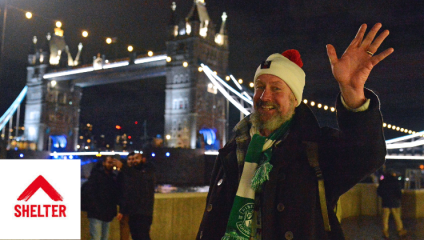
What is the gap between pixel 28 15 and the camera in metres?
9.31

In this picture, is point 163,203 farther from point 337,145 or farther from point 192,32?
point 192,32

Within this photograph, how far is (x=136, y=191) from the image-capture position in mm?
4867

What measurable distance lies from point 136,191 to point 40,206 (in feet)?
9.49

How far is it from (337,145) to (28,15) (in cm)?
910

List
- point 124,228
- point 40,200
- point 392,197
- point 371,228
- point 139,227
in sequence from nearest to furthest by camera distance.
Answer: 1. point 40,200
2. point 139,227
3. point 124,228
4. point 392,197
5. point 371,228

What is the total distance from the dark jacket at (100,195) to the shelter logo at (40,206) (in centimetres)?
278

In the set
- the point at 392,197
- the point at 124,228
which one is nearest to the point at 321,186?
the point at 124,228

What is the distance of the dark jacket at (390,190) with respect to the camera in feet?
25.1

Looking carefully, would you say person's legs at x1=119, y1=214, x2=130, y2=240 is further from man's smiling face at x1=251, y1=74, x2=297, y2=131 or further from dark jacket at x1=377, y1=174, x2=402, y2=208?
dark jacket at x1=377, y1=174, x2=402, y2=208

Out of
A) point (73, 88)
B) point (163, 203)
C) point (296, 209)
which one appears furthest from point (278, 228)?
point (73, 88)

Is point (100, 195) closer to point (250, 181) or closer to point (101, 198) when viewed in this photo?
point (101, 198)

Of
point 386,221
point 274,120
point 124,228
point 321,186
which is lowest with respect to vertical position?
point 386,221

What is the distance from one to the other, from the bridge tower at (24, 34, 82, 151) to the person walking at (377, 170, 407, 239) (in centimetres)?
4622

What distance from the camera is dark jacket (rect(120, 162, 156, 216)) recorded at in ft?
15.8
